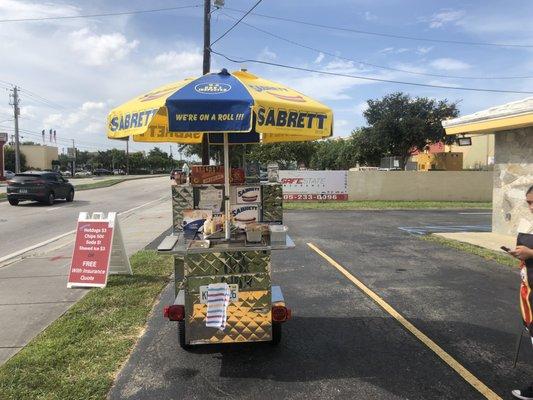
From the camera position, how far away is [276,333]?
4.55 meters

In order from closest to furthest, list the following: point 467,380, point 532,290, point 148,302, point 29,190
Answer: point 532,290 < point 467,380 < point 148,302 < point 29,190

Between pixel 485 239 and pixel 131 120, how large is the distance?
378 inches

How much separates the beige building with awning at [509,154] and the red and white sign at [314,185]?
34.8ft

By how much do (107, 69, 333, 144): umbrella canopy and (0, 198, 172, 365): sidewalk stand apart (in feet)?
7.71

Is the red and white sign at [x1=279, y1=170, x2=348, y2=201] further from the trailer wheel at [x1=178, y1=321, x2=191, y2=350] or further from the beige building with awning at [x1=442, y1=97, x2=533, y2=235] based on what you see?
the trailer wheel at [x1=178, y1=321, x2=191, y2=350]

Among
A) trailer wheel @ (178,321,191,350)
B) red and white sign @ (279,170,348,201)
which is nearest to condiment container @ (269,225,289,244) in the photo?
trailer wheel @ (178,321,191,350)

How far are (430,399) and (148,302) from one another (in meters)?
3.78

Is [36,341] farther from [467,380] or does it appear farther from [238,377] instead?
[467,380]

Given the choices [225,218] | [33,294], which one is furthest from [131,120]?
[33,294]

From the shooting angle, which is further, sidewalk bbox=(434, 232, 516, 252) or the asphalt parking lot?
sidewalk bbox=(434, 232, 516, 252)

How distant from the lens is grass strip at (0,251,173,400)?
3.68 meters

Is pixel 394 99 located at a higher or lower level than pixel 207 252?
higher

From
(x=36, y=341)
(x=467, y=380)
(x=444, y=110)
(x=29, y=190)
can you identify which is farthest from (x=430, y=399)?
(x=444, y=110)

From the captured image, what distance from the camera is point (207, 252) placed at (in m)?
4.18
